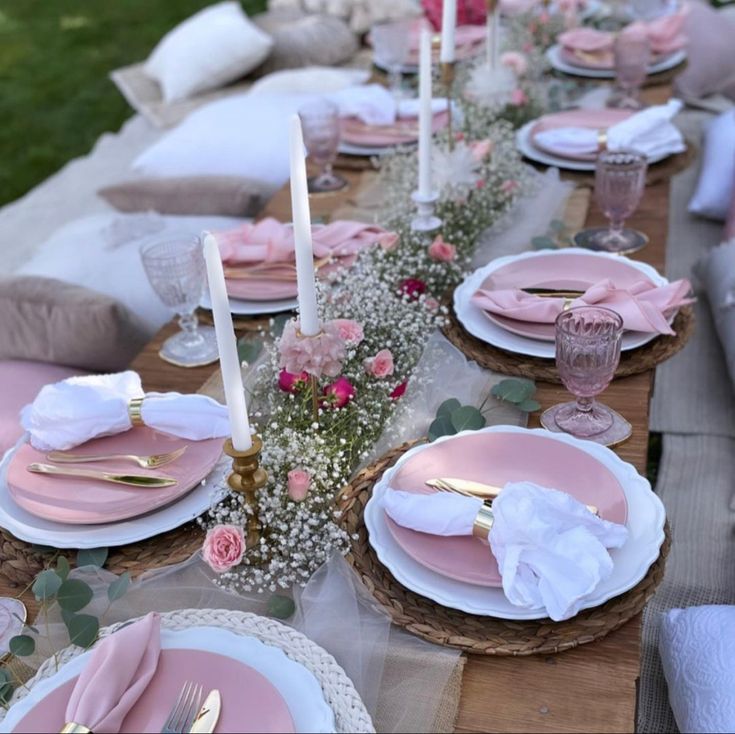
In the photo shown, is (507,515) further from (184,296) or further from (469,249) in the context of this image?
(469,249)

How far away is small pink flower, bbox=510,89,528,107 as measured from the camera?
2.40m

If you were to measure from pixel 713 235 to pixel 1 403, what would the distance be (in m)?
2.13

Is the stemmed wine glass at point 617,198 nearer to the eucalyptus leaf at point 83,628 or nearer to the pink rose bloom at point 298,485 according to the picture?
the pink rose bloom at point 298,485

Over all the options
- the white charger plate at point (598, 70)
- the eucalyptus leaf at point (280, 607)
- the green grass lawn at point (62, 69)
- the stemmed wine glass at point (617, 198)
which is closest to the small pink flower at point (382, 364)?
the eucalyptus leaf at point (280, 607)

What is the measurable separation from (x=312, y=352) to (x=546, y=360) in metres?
A: 0.50

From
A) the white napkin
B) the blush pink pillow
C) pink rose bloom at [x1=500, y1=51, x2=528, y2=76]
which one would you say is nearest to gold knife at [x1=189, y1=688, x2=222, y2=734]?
the blush pink pillow

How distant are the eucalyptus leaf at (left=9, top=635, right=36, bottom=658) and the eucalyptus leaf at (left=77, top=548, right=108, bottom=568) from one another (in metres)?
0.13

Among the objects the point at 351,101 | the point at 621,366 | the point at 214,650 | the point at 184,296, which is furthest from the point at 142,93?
the point at 214,650

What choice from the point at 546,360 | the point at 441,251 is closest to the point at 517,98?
the point at 441,251

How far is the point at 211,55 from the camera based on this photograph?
392 cm

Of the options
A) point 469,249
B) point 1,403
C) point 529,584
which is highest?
point 529,584

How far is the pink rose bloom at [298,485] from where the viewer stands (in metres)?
1.06

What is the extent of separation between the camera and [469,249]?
5.94 ft

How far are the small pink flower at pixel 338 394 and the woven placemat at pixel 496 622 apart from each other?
24 cm
